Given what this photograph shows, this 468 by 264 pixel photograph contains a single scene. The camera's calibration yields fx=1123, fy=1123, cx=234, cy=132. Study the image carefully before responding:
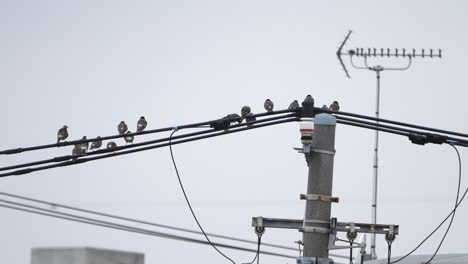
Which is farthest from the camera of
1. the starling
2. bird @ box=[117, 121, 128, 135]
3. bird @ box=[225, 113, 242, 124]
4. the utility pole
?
bird @ box=[117, 121, 128, 135]

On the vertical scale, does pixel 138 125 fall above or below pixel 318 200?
above

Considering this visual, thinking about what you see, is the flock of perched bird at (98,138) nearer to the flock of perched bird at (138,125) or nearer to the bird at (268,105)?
the flock of perched bird at (138,125)

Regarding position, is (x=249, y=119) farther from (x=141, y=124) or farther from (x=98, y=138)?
(x=141, y=124)

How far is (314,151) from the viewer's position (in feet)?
60.8

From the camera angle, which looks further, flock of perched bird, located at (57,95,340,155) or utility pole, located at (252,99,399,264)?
flock of perched bird, located at (57,95,340,155)

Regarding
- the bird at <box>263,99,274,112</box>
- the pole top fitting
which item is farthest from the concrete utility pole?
the bird at <box>263,99,274,112</box>

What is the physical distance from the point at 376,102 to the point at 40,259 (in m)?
30.2

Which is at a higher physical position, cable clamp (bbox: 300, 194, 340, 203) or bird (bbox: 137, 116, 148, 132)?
bird (bbox: 137, 116, 148, 132)

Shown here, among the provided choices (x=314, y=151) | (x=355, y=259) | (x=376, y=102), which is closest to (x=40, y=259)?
Answer: (x=314, y=151)

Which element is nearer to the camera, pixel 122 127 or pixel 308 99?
pixel 308 99

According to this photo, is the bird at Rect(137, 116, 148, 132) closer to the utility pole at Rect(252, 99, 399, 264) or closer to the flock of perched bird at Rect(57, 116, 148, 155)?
the flock of perched bird at Rect(57, 116, 148, 155)

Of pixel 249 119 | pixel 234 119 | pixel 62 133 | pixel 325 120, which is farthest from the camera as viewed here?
pixel 62 133

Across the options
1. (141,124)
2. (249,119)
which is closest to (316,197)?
(249,119)

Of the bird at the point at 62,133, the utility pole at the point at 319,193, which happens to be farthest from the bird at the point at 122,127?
the utility pole at the point at 319,193
